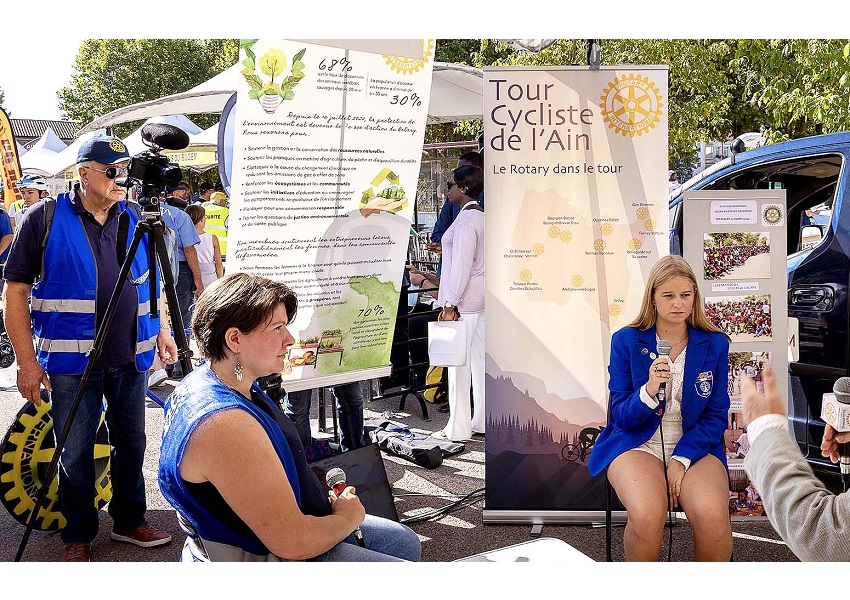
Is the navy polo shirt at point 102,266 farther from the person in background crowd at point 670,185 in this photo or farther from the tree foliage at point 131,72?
the tree foliage at point 131,72

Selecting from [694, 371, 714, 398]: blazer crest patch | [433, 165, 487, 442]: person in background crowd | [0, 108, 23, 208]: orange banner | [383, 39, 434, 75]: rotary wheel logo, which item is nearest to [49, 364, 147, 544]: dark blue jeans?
[383, 39, 434, 75]: rotary wheel logo

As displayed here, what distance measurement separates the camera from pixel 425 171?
466 inches

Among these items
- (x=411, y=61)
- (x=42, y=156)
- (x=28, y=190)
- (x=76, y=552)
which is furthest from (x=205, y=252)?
(x=42, y=156)

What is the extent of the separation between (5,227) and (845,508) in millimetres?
7518

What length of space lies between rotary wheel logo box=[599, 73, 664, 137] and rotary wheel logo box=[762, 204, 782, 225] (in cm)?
69

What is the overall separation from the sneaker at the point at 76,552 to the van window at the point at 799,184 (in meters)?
3.88

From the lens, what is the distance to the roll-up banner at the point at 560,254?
3873 mm

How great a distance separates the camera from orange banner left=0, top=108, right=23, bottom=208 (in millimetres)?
10188

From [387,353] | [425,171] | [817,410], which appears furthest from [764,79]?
[387,353]

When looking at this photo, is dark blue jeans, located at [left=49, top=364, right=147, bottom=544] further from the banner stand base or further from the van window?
the van window

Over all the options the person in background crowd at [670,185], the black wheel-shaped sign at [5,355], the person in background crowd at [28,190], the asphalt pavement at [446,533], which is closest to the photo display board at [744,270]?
the person in background crowd at [670,185]

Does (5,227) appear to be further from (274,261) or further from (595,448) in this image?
(595,448)

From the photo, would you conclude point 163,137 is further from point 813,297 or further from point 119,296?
point 813,297

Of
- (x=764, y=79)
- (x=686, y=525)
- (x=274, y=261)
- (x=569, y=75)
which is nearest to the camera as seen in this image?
(x=274, y=261)
